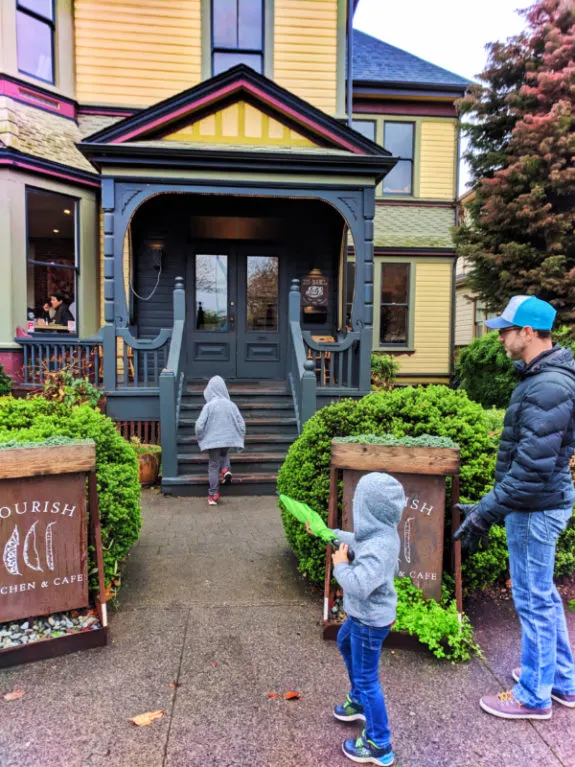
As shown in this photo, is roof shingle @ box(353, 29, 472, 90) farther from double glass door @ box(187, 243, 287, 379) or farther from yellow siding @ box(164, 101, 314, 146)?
double glass door @ box(187, 243, 287, 379)

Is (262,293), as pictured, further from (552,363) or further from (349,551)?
(349,551)

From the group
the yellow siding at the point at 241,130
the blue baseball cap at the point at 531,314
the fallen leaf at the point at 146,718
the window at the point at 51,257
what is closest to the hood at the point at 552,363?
the blue baseball cap at the point at 531,314

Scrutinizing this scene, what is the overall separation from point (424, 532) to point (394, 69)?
520 inches

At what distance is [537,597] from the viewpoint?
2477mm

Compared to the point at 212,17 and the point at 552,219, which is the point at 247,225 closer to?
the point at 212,17

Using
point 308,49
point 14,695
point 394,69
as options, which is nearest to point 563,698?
point 14,695

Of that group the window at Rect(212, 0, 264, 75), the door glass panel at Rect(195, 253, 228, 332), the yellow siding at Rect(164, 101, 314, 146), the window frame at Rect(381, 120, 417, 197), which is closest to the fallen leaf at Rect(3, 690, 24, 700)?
the yellow siding at Rect(164, 101, 314, 146)

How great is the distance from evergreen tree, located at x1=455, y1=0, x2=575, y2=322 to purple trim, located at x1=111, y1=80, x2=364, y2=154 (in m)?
4.03

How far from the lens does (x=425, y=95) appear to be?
41.1ft

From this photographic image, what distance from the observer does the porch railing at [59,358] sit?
7770 mm

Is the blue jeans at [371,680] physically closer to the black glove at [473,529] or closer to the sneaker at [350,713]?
the sneaker at [350,713]

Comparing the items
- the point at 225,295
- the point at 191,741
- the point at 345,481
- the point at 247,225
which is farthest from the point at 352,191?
the point at 191,741

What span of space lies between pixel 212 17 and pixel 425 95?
17.6ft

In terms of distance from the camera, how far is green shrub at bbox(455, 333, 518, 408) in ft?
31.2
